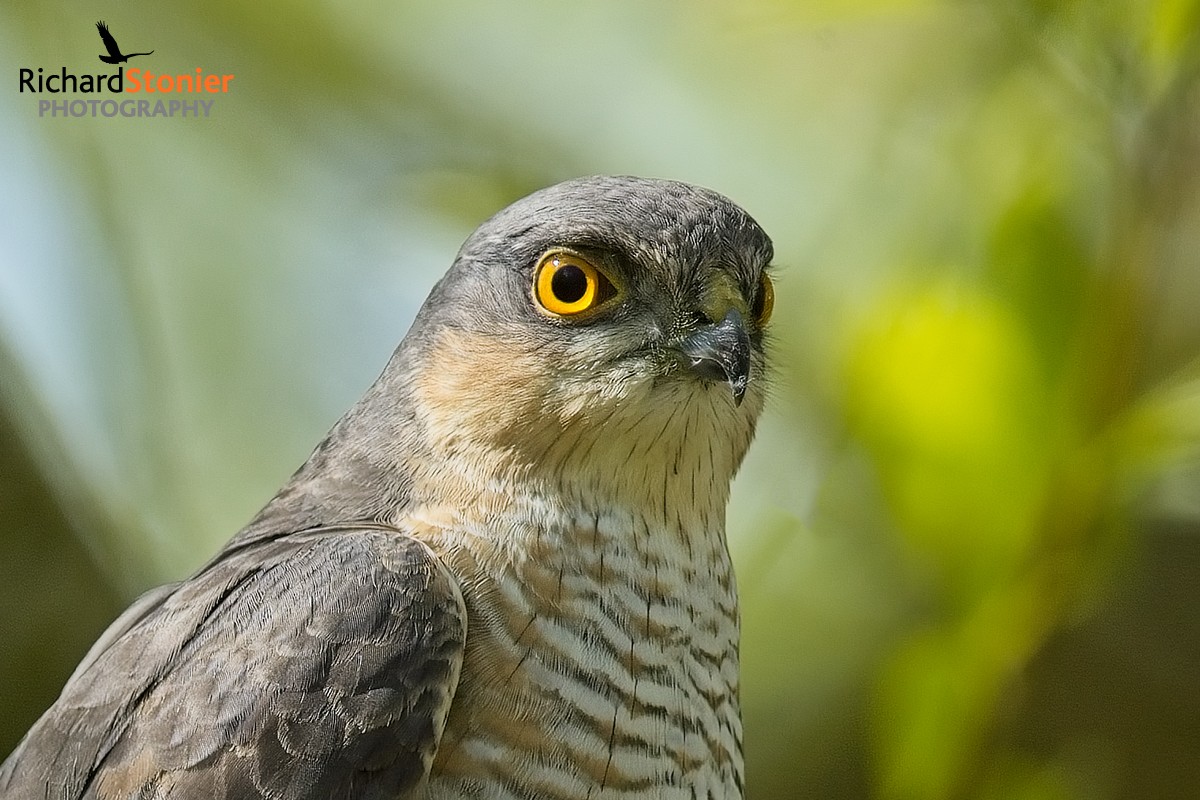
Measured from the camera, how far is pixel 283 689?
47.1 inches

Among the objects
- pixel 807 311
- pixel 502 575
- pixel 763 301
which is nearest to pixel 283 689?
pixel 502 575

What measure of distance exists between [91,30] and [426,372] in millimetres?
2070

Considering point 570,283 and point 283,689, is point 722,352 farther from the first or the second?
point 283,689

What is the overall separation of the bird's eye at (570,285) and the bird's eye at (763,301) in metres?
0.25

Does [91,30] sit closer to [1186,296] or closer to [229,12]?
[229,12]

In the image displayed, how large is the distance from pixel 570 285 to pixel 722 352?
0.22 m

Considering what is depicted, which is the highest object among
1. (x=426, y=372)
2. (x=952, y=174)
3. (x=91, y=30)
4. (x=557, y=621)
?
(x=91, y=30)

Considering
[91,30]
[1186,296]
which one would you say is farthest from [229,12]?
[1186,296]

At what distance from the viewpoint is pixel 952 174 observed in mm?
2654

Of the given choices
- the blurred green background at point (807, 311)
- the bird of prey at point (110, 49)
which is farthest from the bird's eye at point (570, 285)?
the bird of prey at point (110, 49)

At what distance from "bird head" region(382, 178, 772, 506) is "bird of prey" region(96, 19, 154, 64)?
1.92 metres

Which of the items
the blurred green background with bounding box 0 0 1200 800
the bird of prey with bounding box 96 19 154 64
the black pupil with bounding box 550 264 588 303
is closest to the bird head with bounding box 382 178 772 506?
the black pupil with bounding box 550 264 588 303

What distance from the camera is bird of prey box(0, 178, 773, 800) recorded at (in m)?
1.21

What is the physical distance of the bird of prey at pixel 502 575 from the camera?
3.97ft
